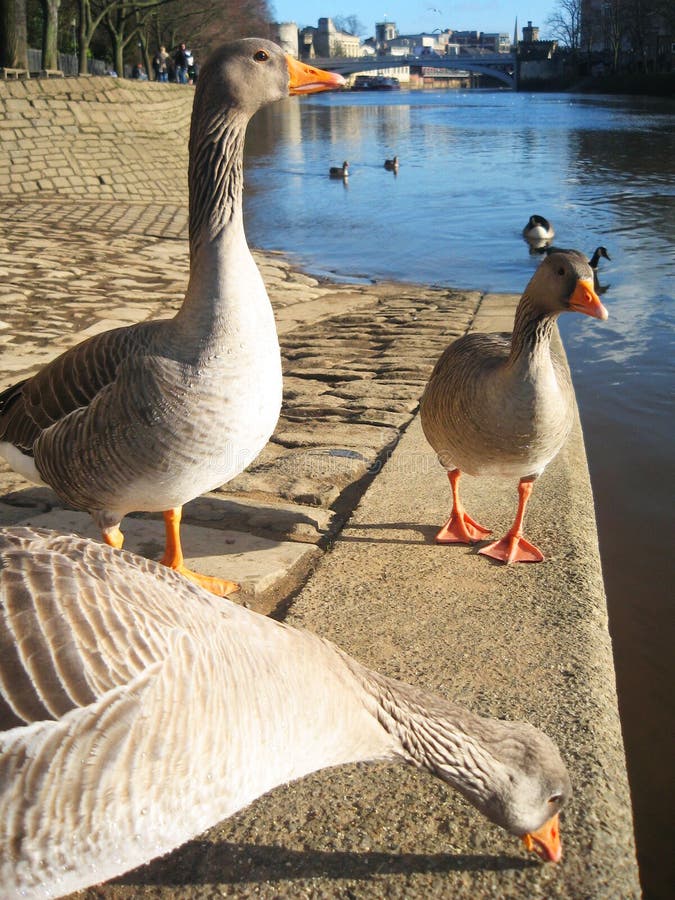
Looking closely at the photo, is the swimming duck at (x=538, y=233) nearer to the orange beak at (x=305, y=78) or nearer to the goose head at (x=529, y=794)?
the orange beak at (x=305, y=78)

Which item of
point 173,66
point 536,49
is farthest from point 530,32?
point 173,66

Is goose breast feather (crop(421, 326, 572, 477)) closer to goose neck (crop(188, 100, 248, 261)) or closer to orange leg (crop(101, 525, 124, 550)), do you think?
goose neck (crop(188, 100, 248, 261))

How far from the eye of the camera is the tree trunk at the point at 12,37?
24094 millimetres

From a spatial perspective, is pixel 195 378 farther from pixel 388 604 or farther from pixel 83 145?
pixel 83 145

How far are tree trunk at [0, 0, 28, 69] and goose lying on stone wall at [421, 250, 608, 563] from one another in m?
24.3

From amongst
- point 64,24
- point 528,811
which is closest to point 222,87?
point 528,811

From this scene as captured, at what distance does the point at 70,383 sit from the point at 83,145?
57.0ft

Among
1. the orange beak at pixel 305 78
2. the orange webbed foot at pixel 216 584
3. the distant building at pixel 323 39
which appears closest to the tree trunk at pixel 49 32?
the orange beak at pixel 305 78

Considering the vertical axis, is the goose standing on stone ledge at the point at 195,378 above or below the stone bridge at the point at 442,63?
below

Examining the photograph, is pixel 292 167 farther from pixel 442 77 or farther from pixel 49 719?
pixel 442 77

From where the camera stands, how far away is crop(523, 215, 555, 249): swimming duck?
16875 millimetres

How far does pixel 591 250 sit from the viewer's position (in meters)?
17.1

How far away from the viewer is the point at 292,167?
3166cm

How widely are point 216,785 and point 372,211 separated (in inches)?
830
